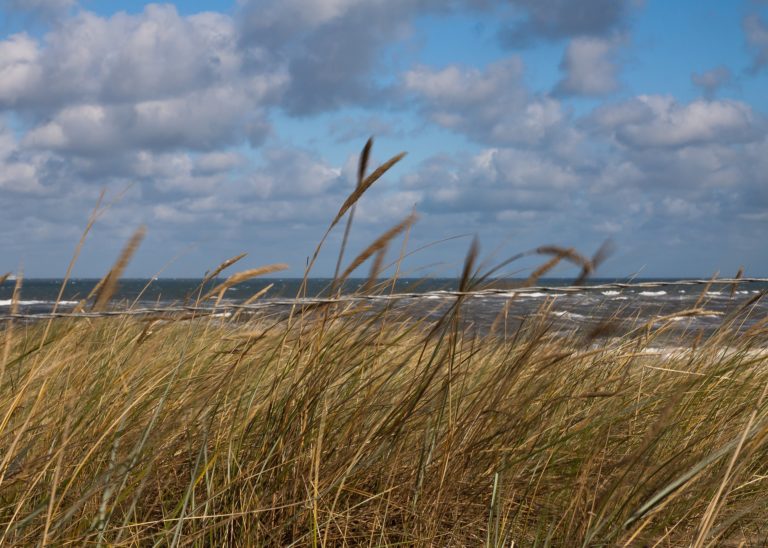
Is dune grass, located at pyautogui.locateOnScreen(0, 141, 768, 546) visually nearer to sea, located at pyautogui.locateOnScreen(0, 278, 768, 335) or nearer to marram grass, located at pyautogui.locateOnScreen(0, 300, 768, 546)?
marram grass, located at pyautogui.locateOnScreen(0, 300, 768, 546)

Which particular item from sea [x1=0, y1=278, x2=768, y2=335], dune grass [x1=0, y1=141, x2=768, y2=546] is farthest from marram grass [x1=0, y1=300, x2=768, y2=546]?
sea [x1=0, y1=278, x2=768, y2=335]

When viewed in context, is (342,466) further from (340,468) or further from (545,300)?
(545,300)

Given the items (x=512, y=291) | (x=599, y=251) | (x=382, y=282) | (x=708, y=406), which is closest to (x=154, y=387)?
(x=382, y=282)

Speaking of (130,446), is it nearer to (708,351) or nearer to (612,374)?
(612,374)

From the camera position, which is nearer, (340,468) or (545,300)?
(340,468)

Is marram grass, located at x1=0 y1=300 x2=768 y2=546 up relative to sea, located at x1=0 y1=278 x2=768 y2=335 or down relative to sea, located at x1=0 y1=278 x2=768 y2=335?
down

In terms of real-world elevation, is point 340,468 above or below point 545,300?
below

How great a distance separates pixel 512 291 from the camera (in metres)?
1.95

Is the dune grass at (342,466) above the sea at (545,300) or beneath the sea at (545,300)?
beneath

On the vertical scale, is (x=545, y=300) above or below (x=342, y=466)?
above

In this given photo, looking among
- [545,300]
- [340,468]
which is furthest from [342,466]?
[545,300]

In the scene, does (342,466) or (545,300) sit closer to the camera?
(342,466)

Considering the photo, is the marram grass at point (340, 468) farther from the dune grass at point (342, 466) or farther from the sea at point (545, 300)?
the sea at point (545, 300)

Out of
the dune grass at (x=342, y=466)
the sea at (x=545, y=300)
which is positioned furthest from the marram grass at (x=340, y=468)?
the sea at (x=545, y=300)
